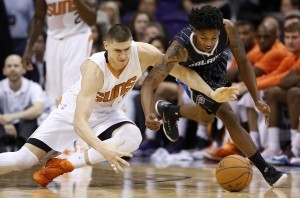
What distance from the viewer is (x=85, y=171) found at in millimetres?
8414

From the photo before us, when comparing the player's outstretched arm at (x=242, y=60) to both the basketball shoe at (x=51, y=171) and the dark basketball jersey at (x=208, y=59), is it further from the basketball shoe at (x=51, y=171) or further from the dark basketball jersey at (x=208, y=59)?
the basketball shoe at (x=51, y=171)

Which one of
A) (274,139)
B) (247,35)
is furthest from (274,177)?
(247,35)

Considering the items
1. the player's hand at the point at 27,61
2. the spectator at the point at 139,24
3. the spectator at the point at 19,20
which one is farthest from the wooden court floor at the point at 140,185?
the spectator at the point at 19,20

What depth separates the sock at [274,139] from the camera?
31.8ft

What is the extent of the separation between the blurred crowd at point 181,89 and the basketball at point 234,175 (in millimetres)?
2946

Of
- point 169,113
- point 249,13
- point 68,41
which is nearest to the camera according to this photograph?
point 169,113

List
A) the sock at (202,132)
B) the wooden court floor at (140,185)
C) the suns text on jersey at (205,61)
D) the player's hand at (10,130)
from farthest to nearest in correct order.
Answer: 1. the sock at (202,132)
2. the player's hand at (10,130)
3. the suns text on jersey at (205,61)
4. the wooden court floor at (140,185)

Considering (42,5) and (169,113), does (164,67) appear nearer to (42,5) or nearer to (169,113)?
(169,113)

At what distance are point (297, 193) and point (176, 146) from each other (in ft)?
15.0

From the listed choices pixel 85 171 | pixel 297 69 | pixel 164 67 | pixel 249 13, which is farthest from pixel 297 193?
pixel 249 13

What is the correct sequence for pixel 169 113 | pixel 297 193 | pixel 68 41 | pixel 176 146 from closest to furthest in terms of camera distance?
pixel 297 193 → pixel 169 113 → pixel 68 41 → pixel 176 146

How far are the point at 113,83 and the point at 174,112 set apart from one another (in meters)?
1.67

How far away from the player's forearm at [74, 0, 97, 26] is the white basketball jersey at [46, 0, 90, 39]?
0.34 feet

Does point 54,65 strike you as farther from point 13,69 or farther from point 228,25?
point 228,25
